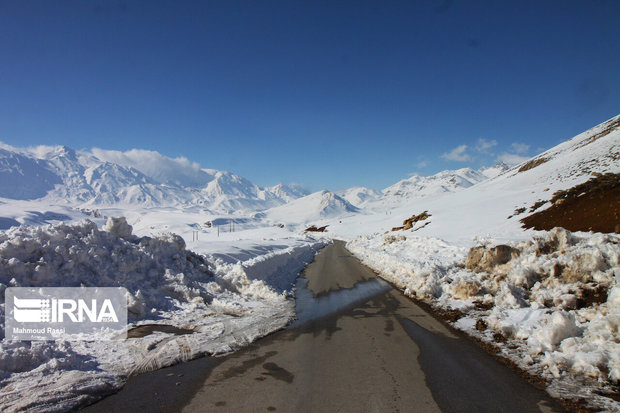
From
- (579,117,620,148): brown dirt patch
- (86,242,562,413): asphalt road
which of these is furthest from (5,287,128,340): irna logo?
(579,117,620,148): brown dirt patch

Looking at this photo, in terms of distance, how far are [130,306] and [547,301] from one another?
10.8 metres

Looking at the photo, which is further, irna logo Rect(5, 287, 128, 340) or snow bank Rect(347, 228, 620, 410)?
irna logo Rect(5, 287, 128, 340)

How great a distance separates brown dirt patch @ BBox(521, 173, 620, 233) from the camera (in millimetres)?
17219

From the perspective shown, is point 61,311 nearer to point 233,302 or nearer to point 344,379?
point 233,302

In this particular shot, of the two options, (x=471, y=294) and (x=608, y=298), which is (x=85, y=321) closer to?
(x=471, y=294)

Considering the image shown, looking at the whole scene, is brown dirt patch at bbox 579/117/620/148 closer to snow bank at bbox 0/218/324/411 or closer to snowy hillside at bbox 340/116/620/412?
snowy hillside at bbox 340/116/620/412

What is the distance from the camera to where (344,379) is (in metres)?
5.81

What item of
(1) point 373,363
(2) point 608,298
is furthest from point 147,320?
(2) point 608,298

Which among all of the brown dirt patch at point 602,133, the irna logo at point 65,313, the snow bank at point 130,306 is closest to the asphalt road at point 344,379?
the snow bank at point 130,306

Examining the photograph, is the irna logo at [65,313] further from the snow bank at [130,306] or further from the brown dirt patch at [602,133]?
the brown dirt patch at [602,133]

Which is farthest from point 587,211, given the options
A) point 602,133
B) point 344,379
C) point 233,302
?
point 602,133

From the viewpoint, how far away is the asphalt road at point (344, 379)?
498cm

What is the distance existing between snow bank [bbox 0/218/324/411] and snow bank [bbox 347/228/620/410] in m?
5.43

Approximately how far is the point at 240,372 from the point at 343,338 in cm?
287
